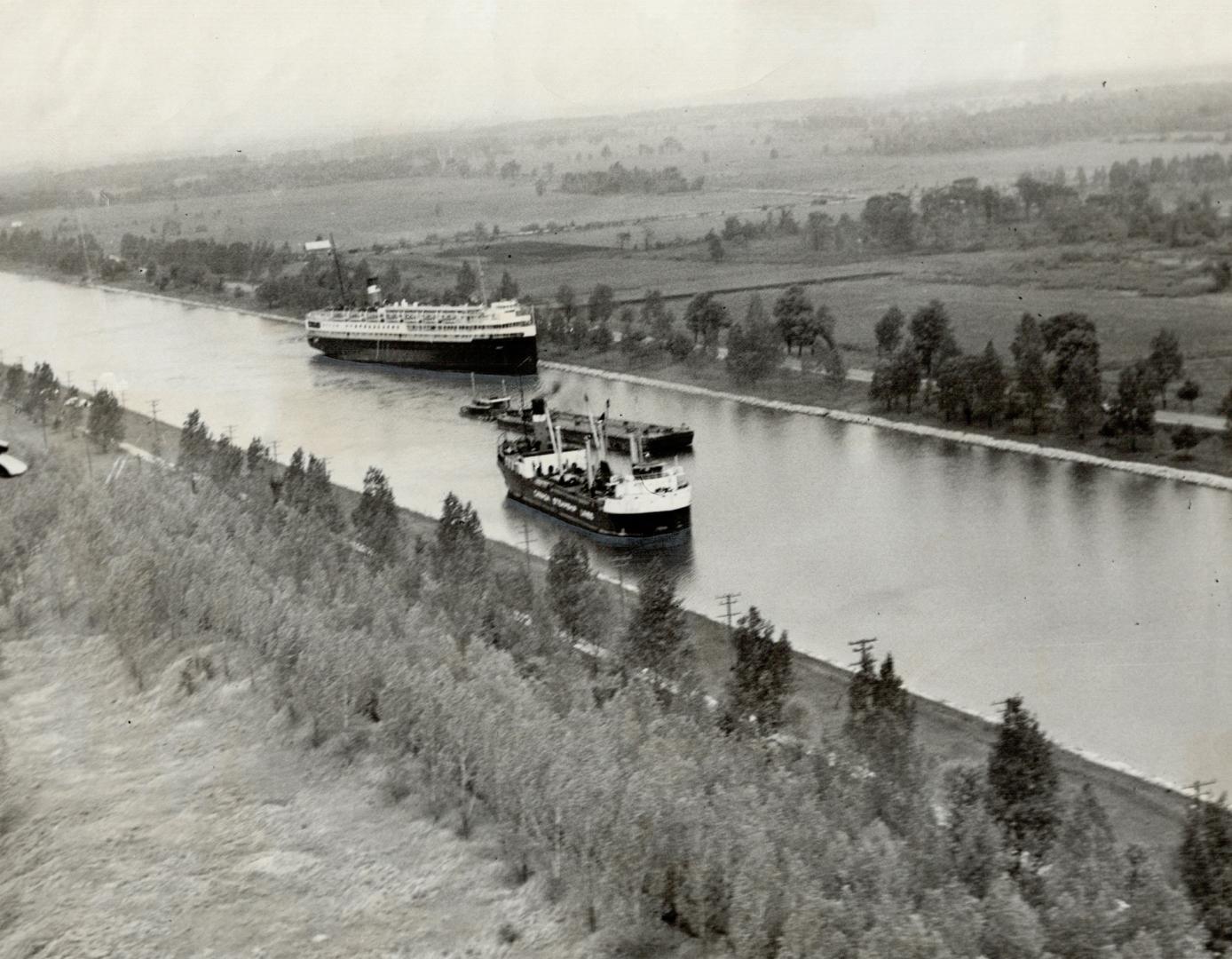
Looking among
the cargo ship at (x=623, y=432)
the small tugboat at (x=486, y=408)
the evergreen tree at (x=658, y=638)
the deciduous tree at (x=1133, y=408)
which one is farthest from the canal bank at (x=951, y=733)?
the small tugboat at (x=486, y=408)

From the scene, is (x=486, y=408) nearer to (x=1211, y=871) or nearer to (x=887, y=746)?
(x=887, y=746)

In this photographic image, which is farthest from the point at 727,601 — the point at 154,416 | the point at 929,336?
the point at 154,416

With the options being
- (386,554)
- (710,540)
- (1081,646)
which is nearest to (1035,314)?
(710,540)

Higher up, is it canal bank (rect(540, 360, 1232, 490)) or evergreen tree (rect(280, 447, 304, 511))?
evergreen tree (rect(280, 447, 304, 511))

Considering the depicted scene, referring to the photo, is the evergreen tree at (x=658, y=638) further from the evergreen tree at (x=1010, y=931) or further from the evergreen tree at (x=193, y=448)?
the evergreen tree at (x=193, y=448)

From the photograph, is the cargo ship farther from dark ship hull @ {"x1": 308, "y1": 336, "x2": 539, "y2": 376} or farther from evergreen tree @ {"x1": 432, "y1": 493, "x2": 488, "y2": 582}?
evergreen tree @ {"x1": 432, "y1": 493, "x2": 488, "y2": 582}

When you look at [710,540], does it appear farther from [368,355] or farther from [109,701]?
[368,355]

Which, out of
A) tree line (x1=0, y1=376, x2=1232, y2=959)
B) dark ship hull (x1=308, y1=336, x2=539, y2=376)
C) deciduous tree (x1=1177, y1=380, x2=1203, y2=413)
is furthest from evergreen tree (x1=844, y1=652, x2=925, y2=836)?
dark ship hull (x1=308, y1=336, x2=539, y2=376)
